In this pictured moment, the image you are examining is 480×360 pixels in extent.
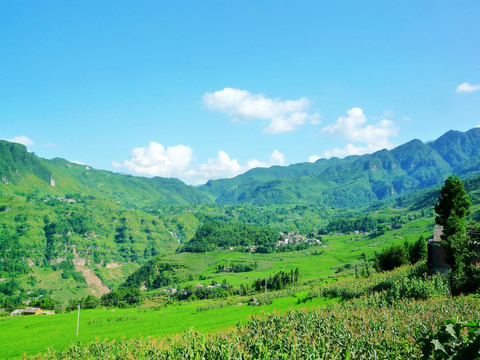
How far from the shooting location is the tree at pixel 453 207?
35.6 m

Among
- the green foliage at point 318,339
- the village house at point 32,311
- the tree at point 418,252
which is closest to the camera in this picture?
the green foliage at point 318,339

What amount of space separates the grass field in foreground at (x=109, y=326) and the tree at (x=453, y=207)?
16.3m

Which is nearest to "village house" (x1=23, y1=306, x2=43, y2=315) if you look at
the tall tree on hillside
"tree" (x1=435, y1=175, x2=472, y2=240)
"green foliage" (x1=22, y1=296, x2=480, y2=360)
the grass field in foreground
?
the grass field in foreground

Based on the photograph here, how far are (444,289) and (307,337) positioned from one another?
18.2 m

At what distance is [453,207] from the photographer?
120ft

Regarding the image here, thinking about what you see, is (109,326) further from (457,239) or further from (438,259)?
(457,239)

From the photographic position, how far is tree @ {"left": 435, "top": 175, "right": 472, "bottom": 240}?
117 ft

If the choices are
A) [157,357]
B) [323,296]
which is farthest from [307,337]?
[323,296]

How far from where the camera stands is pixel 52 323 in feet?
198

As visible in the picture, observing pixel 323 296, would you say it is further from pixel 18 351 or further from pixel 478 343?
pixel 478 343

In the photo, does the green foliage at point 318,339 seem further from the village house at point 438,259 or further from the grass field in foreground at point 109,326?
the village house at point 438,259

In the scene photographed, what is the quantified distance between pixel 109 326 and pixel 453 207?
52485 millimetres

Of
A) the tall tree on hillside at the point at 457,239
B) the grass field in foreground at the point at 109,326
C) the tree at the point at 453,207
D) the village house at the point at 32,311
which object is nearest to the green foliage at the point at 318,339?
the tall tree on hillside at the point at 457,239

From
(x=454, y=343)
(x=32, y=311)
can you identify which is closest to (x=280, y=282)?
(x=32, y=311)
